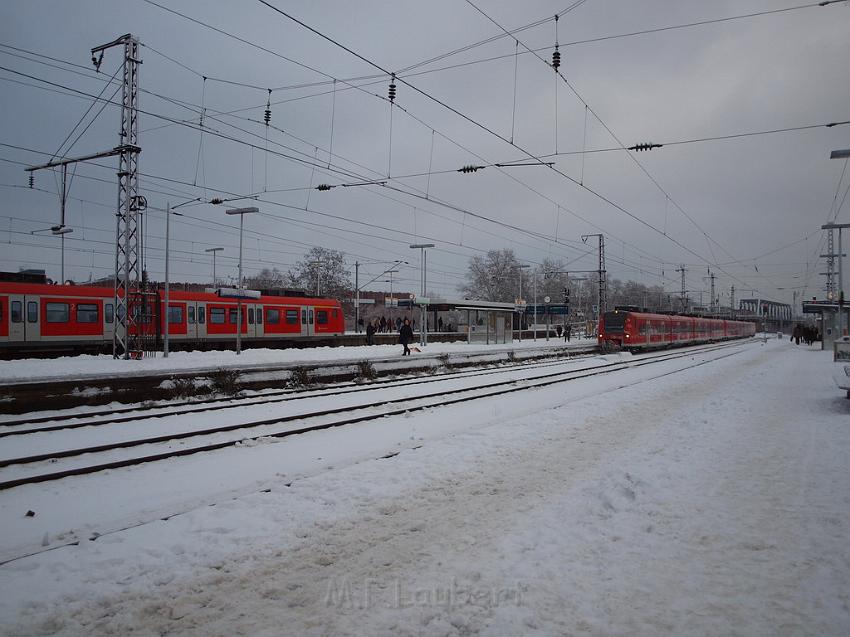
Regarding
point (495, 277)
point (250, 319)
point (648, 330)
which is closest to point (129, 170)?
point (250, 319)

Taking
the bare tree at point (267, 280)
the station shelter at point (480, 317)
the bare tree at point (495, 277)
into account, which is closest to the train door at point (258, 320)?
the station shelter at point (480, 317)

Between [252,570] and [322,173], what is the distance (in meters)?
18.5

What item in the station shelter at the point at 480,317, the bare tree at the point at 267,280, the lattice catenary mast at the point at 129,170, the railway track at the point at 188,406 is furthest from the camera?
the bare tree at the point at 267,280

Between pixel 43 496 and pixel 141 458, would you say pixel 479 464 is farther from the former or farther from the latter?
pixel 43 496

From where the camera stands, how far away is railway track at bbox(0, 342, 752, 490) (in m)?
6.97

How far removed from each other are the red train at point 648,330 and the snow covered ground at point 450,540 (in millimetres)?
25533

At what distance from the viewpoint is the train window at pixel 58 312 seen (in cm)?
2247

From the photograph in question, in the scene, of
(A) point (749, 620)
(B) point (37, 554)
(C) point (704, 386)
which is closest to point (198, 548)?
(B) point (37, 554)

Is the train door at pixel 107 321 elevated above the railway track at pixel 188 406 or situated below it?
above

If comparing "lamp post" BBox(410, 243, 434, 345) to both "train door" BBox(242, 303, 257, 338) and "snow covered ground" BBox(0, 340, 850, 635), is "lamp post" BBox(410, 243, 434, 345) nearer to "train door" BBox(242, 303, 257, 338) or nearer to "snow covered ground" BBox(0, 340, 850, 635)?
"train door" BBox(242, 303, 257, 338)

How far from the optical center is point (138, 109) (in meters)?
17.6

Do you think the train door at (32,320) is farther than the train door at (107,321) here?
No

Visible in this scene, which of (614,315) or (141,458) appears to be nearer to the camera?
(141,458)

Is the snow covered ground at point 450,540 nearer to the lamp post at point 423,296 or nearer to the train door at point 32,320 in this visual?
the train door at point 32,320
